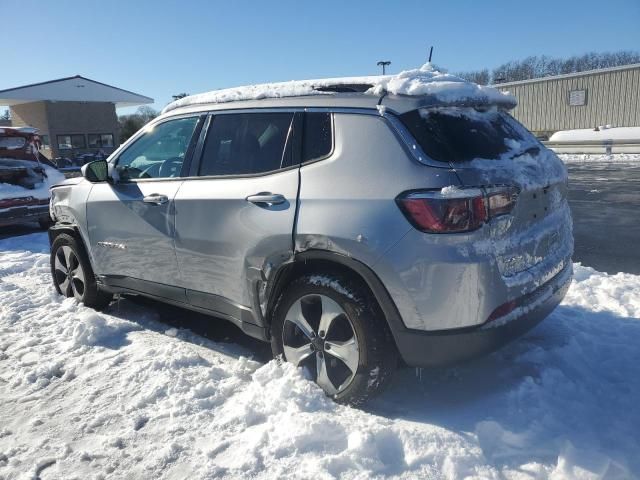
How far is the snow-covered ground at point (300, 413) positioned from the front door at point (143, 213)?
1.72 ft

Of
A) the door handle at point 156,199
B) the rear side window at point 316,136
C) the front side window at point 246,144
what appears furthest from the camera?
the door handle at point 156,199

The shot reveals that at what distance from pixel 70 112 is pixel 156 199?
122 ft

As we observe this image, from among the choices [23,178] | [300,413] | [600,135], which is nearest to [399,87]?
[300,413]

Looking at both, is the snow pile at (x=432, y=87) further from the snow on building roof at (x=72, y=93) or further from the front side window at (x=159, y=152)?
the snow on building roof at (x=72, y=93)

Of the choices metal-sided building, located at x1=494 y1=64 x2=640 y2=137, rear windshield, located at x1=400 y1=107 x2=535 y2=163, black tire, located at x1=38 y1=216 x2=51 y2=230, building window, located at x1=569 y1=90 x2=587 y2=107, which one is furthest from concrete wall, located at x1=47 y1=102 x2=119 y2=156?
rear windshield, located at x1=400 y1=107 x2=535 y2=163

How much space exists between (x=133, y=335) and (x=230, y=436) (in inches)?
71.2

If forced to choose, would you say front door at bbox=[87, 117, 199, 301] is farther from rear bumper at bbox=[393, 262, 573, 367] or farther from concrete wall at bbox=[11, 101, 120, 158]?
concrete wall at bbox=[11, 101, 120, 158]

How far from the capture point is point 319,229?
2.87 m

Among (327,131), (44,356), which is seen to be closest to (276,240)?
(327,131)

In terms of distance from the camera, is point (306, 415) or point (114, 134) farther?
point (114, 134)

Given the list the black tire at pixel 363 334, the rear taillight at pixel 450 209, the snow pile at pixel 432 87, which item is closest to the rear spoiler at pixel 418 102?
Answer: the snow pile at pixel 432 87

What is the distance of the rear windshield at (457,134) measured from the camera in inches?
105

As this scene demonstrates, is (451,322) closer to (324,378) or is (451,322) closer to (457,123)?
(324,378)

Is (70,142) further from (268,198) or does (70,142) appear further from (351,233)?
(351,233)
